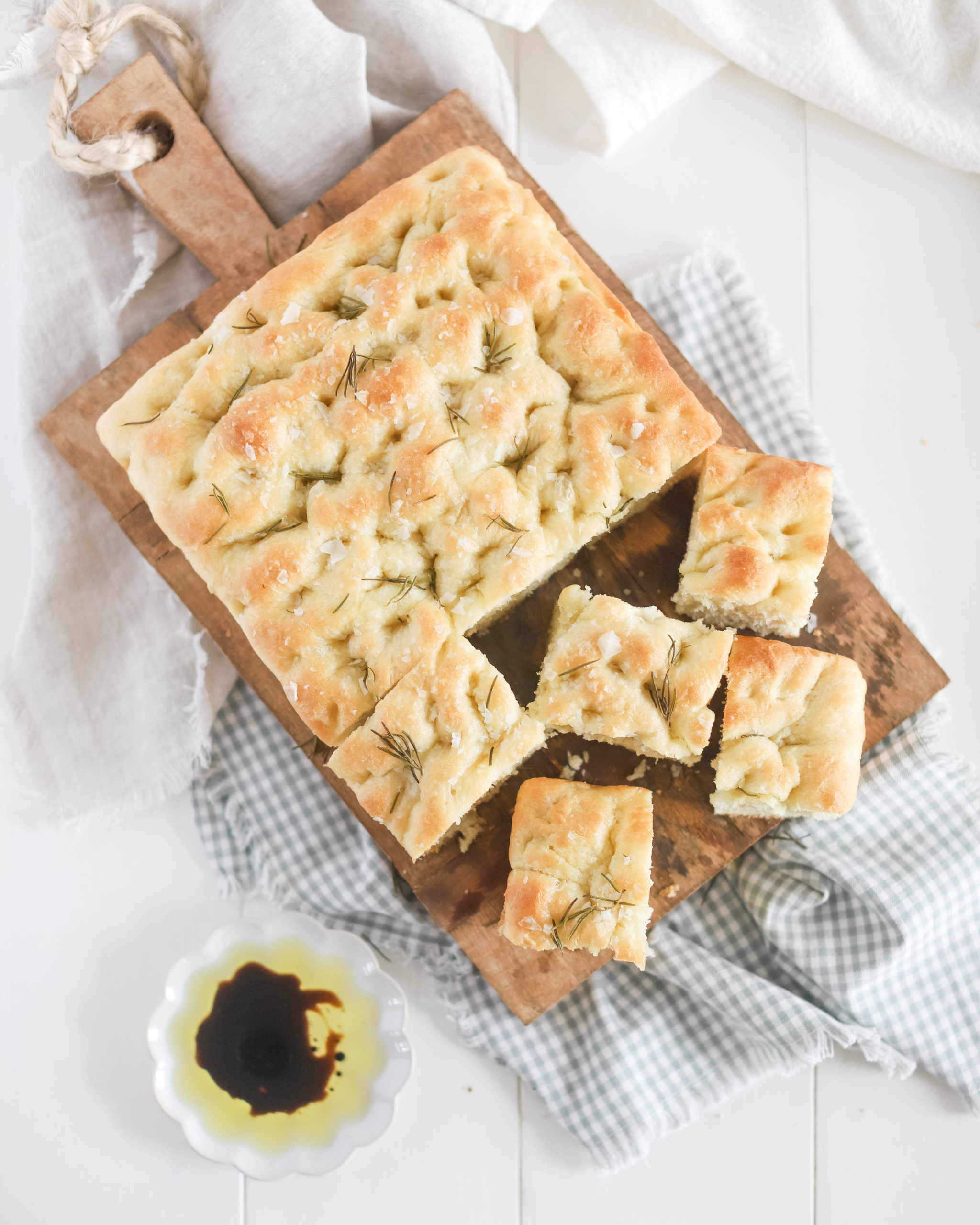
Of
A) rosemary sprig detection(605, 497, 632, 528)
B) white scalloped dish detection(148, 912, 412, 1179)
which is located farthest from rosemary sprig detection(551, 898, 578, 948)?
rosemary sprig detection(605, 497, 632, 528)

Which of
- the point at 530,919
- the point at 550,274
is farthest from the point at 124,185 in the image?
the point at 530,919

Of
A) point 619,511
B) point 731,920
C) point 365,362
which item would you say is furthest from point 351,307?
point 731,920

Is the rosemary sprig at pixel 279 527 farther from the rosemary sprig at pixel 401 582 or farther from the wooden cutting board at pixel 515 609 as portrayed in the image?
the wooden cutting board at pixel 515 609

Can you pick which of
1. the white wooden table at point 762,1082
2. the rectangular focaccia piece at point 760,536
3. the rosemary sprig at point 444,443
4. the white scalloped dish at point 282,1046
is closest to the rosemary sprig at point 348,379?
the rosemary sprig at point 444,443

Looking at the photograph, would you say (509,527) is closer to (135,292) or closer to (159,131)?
(135,292)

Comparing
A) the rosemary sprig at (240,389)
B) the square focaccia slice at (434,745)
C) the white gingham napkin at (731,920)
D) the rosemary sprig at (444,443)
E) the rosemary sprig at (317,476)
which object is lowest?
the white gingham napkin at (731,920)

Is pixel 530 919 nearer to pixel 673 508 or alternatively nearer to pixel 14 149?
pixel 673 508

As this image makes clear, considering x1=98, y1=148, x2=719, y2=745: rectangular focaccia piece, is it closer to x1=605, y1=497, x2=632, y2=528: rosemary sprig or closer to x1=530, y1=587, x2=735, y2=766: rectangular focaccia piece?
x1=605, y1=497, x2=632, y2=528: rosemary sprig
